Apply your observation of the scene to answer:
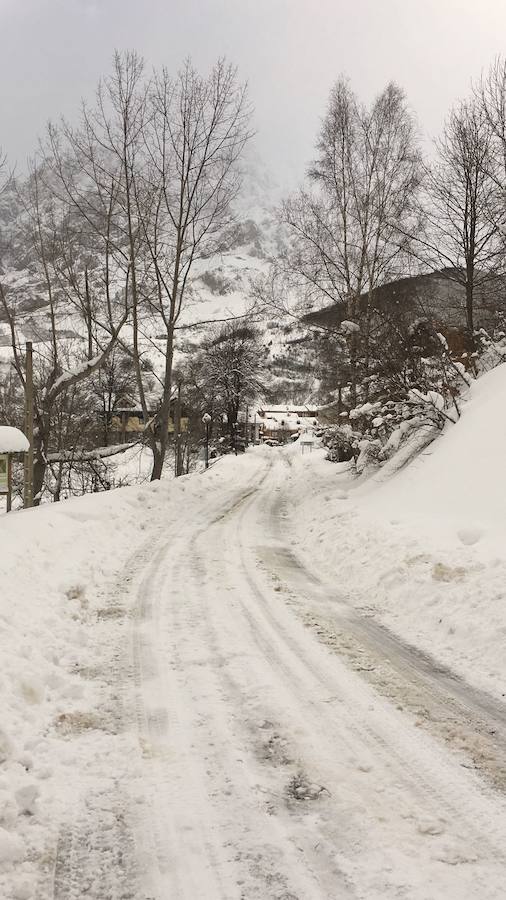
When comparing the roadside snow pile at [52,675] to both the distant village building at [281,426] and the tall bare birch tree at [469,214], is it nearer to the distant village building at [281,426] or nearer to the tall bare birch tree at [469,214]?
the tall bare birch tree at [469,214]

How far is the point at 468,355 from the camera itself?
1525 cm

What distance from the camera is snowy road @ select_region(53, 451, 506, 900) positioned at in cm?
234

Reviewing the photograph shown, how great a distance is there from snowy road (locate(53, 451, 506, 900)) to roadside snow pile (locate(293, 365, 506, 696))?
56cm

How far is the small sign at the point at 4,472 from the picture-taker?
1363 centimetres

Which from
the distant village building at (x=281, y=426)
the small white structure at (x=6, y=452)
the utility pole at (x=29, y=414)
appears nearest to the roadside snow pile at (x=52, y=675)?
the small white structure at (x=6, y=452)

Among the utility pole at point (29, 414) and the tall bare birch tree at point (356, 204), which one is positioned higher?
the tall bare birch tree at point (356, 204)

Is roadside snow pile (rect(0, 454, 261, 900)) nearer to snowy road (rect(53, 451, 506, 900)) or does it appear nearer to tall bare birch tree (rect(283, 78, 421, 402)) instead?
snowy road (rect(53, 451, 506, 900))

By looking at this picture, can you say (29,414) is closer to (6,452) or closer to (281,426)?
(6,452)

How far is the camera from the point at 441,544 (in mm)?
7184

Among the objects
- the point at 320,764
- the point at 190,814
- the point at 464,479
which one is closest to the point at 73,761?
the point at 190,814

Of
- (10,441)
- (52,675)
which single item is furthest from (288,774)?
(10,441)

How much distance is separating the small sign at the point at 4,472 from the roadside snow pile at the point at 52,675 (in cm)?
393

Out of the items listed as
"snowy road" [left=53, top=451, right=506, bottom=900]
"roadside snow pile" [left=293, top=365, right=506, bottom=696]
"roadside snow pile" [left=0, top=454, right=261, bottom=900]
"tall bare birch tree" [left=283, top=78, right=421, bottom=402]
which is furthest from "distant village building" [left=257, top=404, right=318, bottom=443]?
"snowy road" [left=53, top=451, right=506, bottom=900]

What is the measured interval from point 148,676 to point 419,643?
2.66 metres
